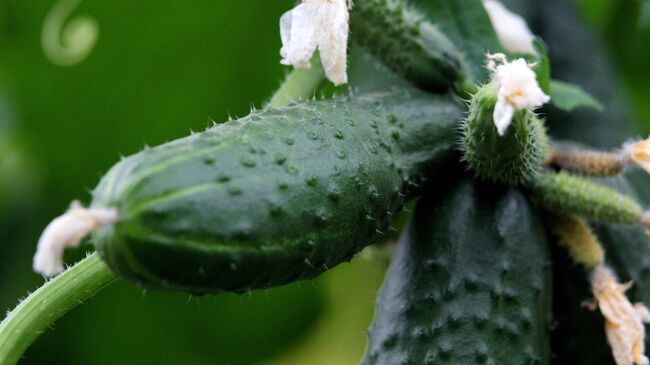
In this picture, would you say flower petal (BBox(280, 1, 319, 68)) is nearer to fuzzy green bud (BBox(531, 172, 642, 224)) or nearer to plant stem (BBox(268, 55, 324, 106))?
plant stem (BBox(268, 55, 324, 106))

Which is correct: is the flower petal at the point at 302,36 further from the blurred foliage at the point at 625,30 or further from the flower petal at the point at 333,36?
the blurred foliage at the point at 625,30

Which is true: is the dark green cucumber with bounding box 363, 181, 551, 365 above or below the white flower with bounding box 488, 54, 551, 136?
below

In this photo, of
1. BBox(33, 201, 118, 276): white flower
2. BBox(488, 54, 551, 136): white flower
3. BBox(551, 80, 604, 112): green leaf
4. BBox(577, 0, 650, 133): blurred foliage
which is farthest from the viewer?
BBox(577, 0, 650, 133): blurred foliage

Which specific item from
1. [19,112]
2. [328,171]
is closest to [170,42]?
[19,112]

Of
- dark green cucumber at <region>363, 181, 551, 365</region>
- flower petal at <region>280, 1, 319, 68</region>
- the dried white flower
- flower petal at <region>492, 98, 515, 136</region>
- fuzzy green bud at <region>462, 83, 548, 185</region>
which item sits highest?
flower petal at <region>280, 1, 319, 68</region>

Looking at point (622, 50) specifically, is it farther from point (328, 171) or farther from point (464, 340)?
point (328, 171)

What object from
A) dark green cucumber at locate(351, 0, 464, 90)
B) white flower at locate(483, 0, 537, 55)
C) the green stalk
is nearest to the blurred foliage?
white flower at locate(483, 0, 537, 55)
